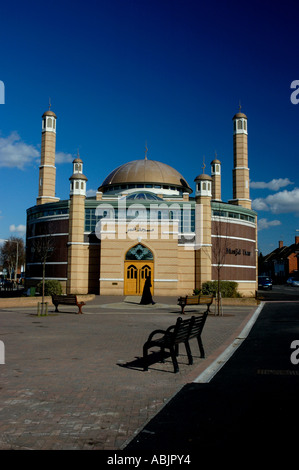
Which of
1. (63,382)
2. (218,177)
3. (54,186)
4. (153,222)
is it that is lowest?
(63,382)

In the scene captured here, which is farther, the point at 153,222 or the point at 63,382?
the point at 153,222

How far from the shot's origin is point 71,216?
125 ft

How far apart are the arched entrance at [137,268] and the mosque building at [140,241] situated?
0.08 metres

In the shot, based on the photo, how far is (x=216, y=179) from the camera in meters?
57.8

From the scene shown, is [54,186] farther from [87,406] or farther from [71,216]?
[87,406]

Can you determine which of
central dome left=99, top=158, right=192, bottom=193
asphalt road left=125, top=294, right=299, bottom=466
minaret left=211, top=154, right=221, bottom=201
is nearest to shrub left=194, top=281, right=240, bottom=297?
central dome left=99, top=158, right=192, bottom=193

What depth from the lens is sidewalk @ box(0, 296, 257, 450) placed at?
519 centimetres

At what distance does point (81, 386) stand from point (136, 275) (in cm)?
2861

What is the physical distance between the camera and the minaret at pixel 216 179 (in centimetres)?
5722

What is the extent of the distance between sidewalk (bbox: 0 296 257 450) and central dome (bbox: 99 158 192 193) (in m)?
34.2
